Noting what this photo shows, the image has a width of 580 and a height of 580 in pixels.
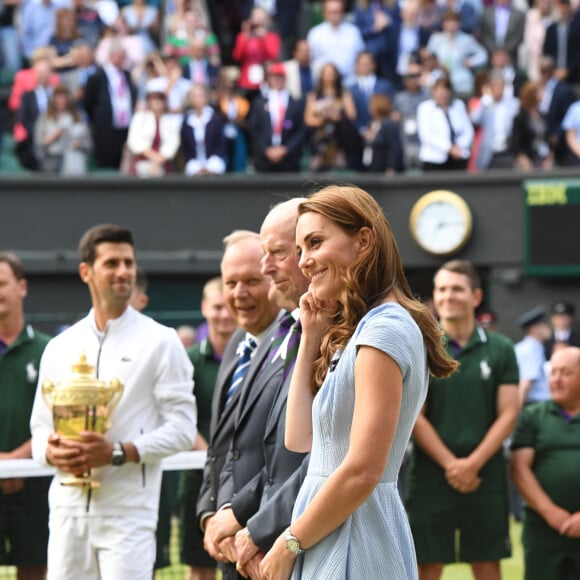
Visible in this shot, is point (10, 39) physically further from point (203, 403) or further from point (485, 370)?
point (485, 370)

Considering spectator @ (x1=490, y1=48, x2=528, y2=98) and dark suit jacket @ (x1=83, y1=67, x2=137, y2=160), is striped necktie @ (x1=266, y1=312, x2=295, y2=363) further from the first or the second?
spectator @ (x1=490, y1=48, x2=528, y2=98)

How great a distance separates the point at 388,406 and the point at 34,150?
1410 cm

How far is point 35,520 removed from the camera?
281 inches

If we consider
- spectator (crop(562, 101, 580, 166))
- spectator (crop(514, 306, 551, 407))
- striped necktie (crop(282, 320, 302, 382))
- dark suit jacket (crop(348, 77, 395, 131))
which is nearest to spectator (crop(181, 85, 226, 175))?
dark suit jacket (crop(348, 77, 395, 131))

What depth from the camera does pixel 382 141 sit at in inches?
679

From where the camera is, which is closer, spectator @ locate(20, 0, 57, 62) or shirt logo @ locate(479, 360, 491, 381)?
shirt logo @ locate(479, 360, 491, 381)

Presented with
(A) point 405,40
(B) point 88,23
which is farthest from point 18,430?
(A) point 405,40

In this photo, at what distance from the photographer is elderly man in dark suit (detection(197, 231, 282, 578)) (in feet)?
16.9

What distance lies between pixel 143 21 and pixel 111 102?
2111 millimetres

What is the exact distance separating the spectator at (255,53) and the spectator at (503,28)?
2.93m

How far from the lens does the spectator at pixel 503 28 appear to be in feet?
64.6

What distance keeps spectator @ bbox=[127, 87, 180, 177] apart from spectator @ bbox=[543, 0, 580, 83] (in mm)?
5343

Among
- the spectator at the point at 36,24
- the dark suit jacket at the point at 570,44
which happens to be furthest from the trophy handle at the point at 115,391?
the dark suit jacket at the point at 570,44

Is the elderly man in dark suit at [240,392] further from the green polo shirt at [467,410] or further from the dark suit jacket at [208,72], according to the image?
the dark suit jacket at [208,72]
